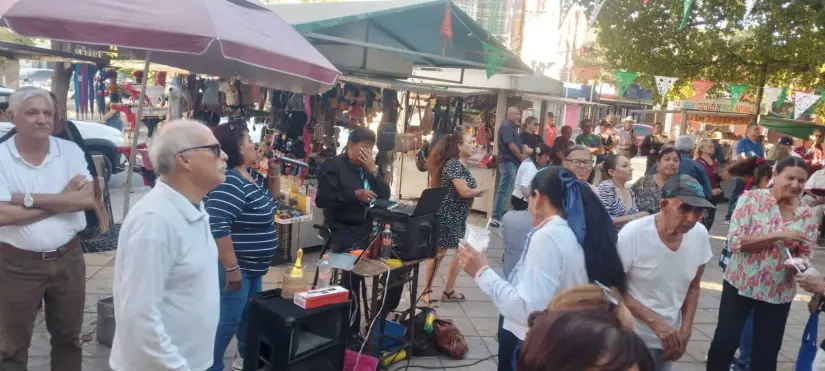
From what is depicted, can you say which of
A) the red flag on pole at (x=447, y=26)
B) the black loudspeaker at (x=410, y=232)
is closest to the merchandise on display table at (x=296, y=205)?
the black loudspeaker at (x=410, y=232)

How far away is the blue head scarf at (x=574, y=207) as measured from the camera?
2387mm

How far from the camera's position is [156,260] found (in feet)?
6.33

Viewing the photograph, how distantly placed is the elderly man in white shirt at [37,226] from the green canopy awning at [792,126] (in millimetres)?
17746

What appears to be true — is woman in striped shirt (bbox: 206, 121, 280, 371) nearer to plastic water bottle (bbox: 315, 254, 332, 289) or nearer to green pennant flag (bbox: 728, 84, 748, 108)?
plastic water bottle (bbox: 315, 254, 332, 289)

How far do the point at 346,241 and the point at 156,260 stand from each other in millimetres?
2530

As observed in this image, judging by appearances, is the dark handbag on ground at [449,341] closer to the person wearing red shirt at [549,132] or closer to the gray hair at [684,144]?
the gray hair at [684,144]

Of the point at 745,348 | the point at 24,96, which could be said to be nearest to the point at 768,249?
the point at 745,348

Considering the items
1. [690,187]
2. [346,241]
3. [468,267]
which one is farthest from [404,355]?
[690,187]

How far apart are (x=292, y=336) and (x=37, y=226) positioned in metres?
1.36

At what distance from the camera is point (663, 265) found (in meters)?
2.67

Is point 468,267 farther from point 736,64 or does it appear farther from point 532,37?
point 532,37

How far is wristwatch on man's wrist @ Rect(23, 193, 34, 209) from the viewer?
8.97ft

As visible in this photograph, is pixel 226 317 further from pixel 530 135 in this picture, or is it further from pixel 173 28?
pixel 530 135

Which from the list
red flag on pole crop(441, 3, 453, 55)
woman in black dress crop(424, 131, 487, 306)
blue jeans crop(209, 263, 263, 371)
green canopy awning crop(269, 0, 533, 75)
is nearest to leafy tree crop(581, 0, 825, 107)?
green canopy awning crop(269, 0, 533, 75)
